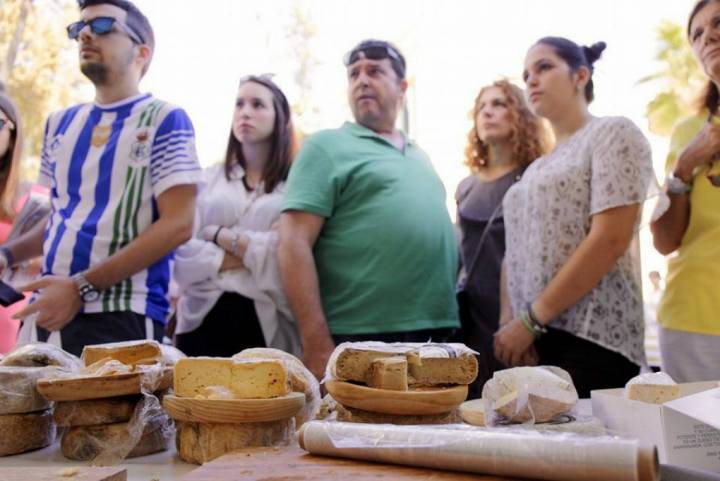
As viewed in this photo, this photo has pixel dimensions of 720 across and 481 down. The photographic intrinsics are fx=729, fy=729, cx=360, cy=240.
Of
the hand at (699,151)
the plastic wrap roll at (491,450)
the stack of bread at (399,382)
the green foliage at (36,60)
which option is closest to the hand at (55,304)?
the stack of bread at (399,382)

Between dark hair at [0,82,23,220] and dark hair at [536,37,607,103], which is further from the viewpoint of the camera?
dark hair at [0,82,23,220]

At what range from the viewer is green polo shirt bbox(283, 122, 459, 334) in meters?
2.47

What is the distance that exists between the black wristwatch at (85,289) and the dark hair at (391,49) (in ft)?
4.26

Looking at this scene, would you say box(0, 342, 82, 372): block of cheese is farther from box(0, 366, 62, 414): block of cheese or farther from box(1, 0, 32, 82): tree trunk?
box(1, 0, 32, 82): tree trunk

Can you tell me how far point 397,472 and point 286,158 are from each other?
6.51ft

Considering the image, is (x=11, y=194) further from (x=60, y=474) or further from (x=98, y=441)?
(x=60, y=474)

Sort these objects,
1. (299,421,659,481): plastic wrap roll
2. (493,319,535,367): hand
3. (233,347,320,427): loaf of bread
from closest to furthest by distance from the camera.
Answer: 1. (299,421,659,481): plastic wrap roll
2. (233,347,320,427): loaf of bread
3. (493,319,535,367): hand

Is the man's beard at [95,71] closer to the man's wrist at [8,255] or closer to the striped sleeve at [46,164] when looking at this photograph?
the striped sleeve at [46,164]

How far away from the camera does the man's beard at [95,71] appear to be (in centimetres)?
229

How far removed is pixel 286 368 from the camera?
129 cm

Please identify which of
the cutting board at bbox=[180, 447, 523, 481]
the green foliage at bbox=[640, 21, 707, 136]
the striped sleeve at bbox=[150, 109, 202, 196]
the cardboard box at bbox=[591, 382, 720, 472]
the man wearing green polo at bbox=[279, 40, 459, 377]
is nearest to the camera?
the cutting board at bbox=[180, 447, 523, 481]

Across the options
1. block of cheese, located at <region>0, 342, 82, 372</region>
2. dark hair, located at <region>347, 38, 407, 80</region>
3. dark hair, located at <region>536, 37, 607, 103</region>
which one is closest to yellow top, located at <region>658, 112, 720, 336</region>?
dark hair, located at <region>536, 37, 607, 103</region>

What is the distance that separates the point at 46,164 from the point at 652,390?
6.68 ft

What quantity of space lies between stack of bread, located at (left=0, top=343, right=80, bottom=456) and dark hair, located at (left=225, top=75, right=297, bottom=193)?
144cm
